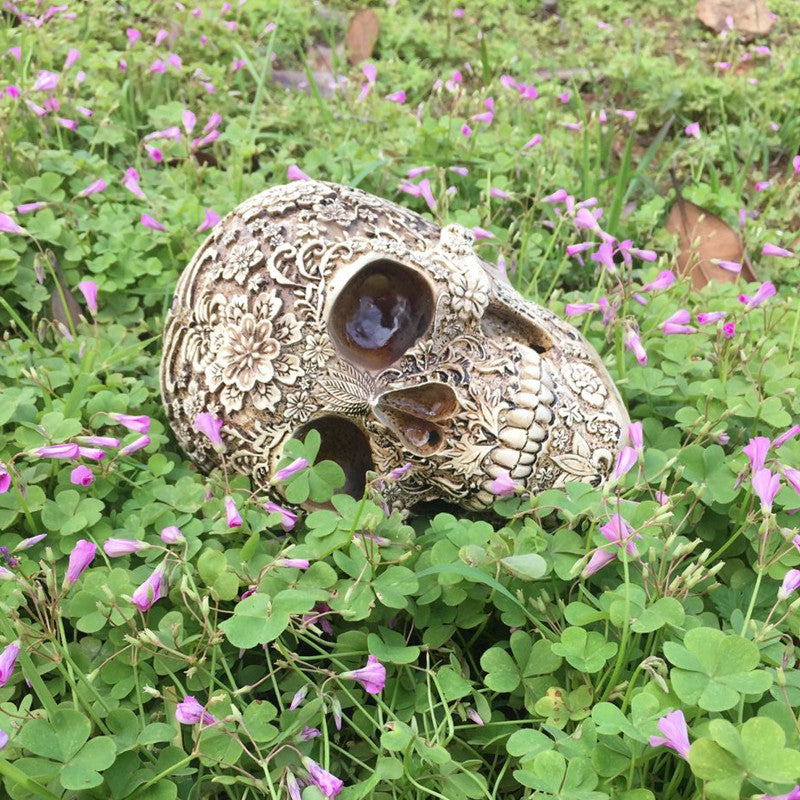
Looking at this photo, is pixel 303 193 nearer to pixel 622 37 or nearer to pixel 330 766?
pixel 330 766

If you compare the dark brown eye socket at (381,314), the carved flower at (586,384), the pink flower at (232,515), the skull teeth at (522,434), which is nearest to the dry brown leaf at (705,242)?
the carved flower at (586,384)

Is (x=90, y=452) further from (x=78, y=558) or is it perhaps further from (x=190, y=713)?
(x=190, y=713)

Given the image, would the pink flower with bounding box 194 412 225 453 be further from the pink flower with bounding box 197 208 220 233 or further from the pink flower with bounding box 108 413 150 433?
the pink flower with bounding box 197 208 220 233

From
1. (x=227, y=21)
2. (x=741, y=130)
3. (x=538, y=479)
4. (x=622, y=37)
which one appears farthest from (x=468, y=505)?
(x=622, y=37)

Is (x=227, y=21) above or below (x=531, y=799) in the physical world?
above

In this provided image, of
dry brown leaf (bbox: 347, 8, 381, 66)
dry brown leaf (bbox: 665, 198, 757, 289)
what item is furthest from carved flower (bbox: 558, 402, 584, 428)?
dry brown leaf (bbox: 347, 8, 381, 66)

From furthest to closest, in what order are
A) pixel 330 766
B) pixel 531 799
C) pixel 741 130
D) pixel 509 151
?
pixel 741 130 < pixel 509 151 < pixel 330 766 < pixel 531 799
